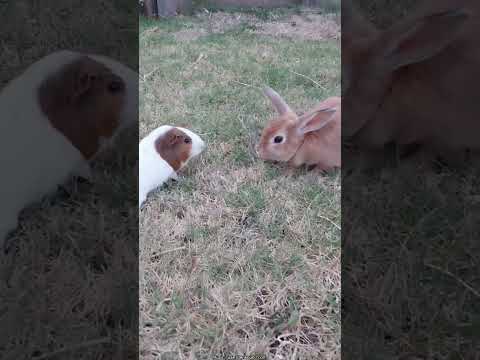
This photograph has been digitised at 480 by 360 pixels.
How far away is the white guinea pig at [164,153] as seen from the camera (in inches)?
36.3

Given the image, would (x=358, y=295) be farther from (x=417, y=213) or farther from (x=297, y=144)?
(x=297, y=144)

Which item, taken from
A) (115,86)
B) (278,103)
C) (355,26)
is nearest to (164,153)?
(115,86)

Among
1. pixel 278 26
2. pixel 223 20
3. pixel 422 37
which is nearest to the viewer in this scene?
pixel 422 37

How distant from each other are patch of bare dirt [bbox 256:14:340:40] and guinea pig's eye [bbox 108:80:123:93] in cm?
51

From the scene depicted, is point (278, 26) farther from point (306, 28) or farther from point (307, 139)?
point (307, 139)

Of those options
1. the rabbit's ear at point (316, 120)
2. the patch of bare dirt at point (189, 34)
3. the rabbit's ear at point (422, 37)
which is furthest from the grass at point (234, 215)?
the rabbit's ear at point (422, 37)

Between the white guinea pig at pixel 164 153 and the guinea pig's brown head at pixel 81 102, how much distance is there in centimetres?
10

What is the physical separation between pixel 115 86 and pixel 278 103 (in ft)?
1.46

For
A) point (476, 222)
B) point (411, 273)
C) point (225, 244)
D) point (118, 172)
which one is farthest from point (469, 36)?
point (118, 172)

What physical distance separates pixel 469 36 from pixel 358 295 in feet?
1.88

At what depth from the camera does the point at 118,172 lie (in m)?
0.89

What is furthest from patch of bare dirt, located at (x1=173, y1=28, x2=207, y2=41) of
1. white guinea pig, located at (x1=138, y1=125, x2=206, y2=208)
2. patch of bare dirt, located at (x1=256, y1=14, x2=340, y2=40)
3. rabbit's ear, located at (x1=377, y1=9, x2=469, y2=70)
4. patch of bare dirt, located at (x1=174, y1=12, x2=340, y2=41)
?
rabbit's ear, located at (x1=377, y1=9, x2=469, y2=70)

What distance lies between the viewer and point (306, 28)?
1.23m

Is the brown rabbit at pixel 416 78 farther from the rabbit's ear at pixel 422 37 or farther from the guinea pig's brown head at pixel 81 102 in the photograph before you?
the guinea pig's brown head at pixel 81 102
